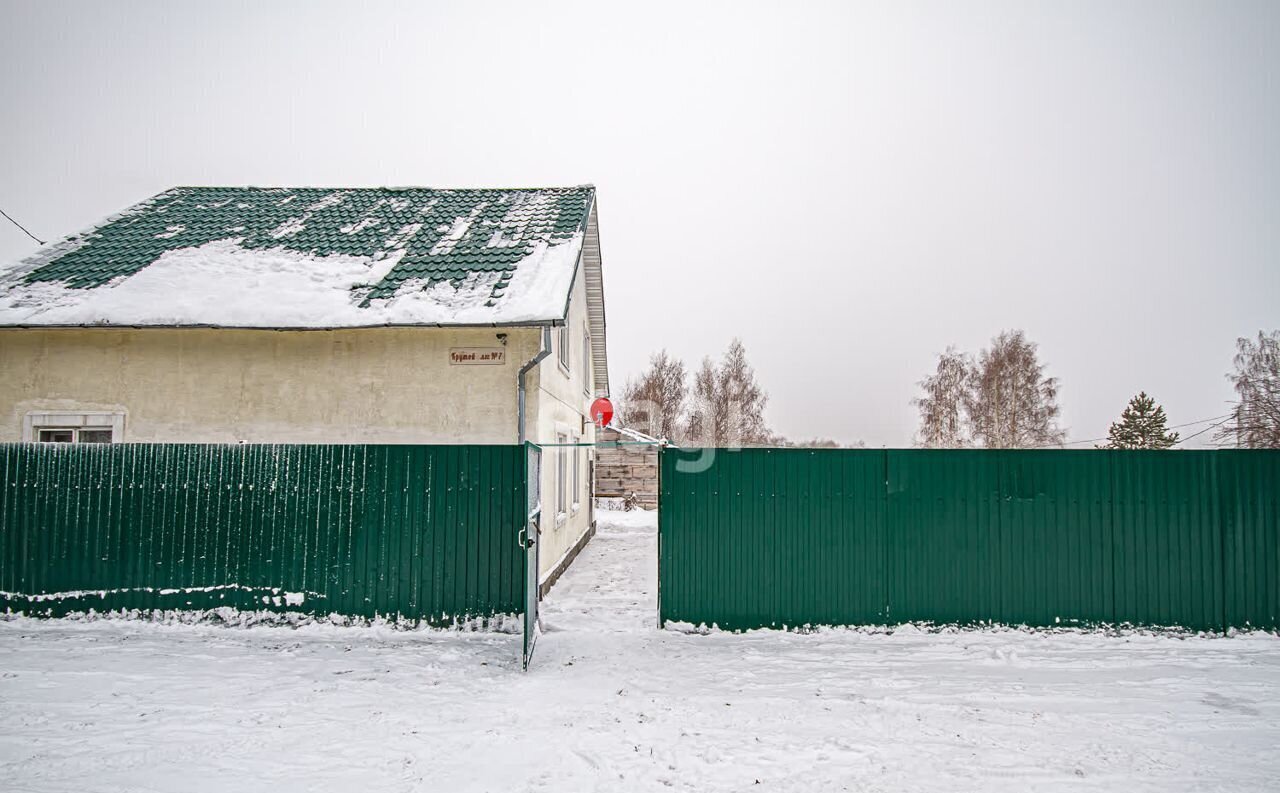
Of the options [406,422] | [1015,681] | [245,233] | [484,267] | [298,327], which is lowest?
[1015,681]

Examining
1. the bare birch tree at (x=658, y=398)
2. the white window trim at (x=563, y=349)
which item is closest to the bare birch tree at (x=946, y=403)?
the bare birch tree at (x=658, y=398)

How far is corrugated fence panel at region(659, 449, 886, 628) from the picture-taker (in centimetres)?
746

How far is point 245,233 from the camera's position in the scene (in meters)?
11.5

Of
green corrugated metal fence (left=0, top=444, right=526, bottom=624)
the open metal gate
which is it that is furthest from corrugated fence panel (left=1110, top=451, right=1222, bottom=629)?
green corrugated metal fence (left=0, top=444, right=526, bottom=624)

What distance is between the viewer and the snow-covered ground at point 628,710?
436cm

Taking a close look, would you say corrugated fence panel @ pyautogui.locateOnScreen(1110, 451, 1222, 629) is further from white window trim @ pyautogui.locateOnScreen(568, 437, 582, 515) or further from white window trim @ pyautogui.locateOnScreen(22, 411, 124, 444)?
white window trim @ pyautogui.locateOnScreen(22, 411, 124, 444)

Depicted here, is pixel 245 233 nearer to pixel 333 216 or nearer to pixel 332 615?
pixel 333 216

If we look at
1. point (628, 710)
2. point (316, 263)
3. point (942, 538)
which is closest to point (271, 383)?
point (316, 263)

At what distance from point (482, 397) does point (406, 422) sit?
1.10 metres

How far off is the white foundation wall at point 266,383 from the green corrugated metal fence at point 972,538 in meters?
3.05

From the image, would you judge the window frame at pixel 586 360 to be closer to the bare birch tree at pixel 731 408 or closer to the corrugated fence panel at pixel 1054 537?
the corrugated fence panel at pixel 1054 537

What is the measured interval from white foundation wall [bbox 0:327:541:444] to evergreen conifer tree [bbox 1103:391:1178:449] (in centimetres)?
3688

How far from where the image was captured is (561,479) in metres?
11.8

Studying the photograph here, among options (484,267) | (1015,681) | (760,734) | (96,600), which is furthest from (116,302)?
(1015,681)
